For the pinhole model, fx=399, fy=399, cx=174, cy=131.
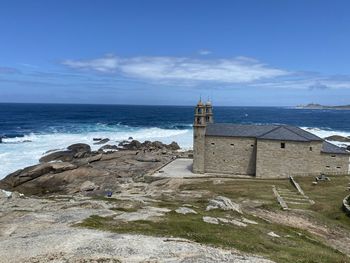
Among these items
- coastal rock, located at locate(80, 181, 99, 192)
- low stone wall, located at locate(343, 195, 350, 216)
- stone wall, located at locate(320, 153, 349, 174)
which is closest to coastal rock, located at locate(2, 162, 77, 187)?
coastal rock, located at locate(80, 181, 99, 192)

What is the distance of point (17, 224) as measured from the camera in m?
21.6

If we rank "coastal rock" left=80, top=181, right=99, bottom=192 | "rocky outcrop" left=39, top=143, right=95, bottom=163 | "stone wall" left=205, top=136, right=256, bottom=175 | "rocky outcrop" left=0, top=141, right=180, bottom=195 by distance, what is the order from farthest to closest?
"rocky outcrop" left=39, top=143, right=95, bottom=163
"stone wall" left=205, top=136, right=256, bottom=175
"rocky outcrop" left=0, top=141, right=180, bottom=195
"coastal rock" left=80, top=181, right=99, bottom=192

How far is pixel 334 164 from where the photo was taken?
4503 centimetres

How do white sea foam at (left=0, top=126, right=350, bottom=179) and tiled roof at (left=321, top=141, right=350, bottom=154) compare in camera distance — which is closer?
tiled roof at (left=321, top=141, right=350, bottom=154)

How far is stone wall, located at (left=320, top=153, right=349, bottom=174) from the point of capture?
44584 mm

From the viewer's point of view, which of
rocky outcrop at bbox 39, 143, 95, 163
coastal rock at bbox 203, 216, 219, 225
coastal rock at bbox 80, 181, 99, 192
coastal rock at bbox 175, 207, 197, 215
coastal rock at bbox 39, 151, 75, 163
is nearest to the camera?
coastal rock at bbox 203, 216, 219, 225

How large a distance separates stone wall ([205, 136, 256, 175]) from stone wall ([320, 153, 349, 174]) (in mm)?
7970

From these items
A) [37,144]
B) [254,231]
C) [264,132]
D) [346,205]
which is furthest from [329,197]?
[37,144]

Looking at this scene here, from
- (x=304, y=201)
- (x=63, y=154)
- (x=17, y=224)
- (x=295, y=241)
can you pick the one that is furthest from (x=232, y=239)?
(x=63, y=154)

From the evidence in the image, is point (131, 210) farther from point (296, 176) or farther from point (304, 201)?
point (296, 176)

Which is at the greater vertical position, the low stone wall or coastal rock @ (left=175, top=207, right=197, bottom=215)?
coastal rock @ (left=175, top=207, right=197, bottom=215)

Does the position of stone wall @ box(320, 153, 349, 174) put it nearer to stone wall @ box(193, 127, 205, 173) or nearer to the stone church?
the stone church

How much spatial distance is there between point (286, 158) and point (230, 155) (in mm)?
6873

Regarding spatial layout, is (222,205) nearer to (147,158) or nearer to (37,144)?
(147,158)
